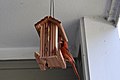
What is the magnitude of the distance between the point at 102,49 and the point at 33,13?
62 centimetres

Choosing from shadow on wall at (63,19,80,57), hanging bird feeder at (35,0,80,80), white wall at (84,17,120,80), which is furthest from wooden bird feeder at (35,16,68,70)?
shadow on wall at (63,19,80,57)

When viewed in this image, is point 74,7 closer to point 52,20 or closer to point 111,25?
point 111,25

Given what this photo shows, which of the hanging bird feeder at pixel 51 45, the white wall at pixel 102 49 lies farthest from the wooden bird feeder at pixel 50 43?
the white wall at pixel 102 49

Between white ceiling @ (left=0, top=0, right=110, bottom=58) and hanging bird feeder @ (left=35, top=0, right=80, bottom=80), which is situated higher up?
white ceiling @ (left=0, top=0, right=110, bottom=58)

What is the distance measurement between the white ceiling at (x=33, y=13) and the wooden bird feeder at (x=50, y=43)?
0.60 metres

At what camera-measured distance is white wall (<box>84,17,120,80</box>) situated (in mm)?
1583

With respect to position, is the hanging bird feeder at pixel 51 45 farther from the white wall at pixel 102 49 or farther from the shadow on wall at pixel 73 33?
the shadow on wall at pixel 73 33

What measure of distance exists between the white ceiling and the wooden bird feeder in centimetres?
60

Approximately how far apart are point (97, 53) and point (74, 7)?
407 mm

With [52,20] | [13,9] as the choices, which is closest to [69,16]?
[13,9]

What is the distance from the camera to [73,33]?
2.10 meters

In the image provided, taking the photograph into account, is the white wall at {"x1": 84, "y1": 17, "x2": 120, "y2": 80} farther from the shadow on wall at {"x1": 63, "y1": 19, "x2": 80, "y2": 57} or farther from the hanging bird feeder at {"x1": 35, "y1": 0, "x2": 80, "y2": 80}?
the hanging bird feeder at {"x1": 35, "y1": 0, "x2": 80, "y2": 80}

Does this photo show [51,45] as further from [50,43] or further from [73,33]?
[73,33]

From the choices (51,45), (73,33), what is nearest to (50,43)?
(51,45)
